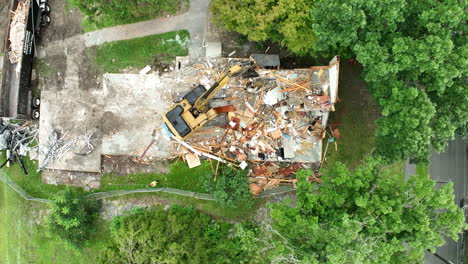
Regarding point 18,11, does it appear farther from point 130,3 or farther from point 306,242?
point 306,242

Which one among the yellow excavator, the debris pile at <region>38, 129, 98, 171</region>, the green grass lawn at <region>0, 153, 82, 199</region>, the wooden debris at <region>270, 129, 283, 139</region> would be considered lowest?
the green grass lawn at <region>0, 153, 82, 199</region>

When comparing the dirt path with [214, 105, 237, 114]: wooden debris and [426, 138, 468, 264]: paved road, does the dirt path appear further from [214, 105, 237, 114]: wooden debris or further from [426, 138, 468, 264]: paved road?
[426, 138, 468, 264]: paved road

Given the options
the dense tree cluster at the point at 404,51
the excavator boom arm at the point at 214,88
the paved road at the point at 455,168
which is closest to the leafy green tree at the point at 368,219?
the dense tree cluster at the point at 404,51

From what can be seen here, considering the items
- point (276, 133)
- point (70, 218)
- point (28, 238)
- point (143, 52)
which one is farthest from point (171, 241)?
point (28, 238)

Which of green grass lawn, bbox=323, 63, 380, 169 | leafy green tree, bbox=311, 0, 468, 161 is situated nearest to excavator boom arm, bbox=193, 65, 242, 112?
leafy green tree, bbox=311, 0, 468, 161

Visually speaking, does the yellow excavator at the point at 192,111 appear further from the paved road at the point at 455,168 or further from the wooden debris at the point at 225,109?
the paved road at the point at 455,168

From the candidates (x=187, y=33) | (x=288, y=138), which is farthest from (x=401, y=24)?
(x=187, y=33)
